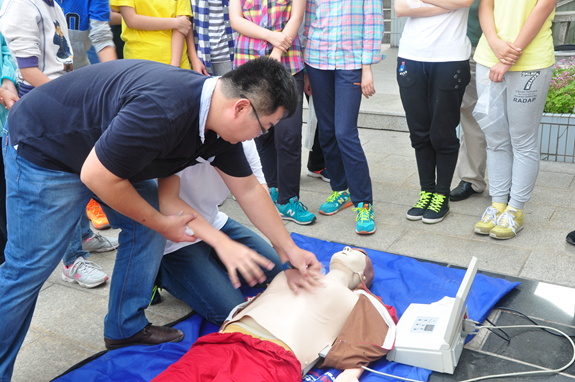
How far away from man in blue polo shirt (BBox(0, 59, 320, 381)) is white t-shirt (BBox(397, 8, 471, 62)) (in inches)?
57.6

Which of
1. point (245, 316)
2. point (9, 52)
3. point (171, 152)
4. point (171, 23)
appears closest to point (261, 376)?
point (245, 316)

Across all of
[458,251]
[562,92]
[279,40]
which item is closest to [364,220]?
[458,251]

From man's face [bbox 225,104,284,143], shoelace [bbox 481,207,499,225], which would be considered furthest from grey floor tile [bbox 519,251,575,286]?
man's face [bbox 225,104,284,143]

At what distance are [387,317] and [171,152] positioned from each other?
1.06 meters

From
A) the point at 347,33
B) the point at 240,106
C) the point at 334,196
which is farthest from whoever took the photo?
the point at 334,196

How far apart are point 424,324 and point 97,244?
2.05 meters

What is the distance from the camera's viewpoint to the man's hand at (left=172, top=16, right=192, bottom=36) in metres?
3.28

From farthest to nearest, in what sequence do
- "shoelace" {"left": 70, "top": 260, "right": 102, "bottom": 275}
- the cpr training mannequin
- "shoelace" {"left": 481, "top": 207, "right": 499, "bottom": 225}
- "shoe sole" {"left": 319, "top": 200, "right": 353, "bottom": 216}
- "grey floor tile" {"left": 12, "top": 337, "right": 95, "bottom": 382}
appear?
"shoe sole" {"left": 319, "top": 200, "right": 353, "bottom": 216} < "shoelace" {"left": 481, "top": 207, "right": 499, "bottom": 225} < "shoelace" {"left": 70, "top": 260, "right": 102, "bottom": 275} < "grey floor tile" {"left": 12, "top": 337, "right": 95, "bottom": 382} < the cpr training mannequin

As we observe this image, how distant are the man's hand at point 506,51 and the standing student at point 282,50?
1.14 meters

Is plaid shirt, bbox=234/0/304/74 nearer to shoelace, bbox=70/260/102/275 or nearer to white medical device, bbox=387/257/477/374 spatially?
shoelace, bbox=70/260/102/275

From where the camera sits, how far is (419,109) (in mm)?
3064

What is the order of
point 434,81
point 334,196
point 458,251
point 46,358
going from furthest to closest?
point 334,196, point 434,81, point 458,251, point 46,358

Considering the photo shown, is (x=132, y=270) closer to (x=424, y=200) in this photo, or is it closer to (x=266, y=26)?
(x=266, y=26)

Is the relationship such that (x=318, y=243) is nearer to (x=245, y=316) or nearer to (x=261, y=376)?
(x=245, y=316)
